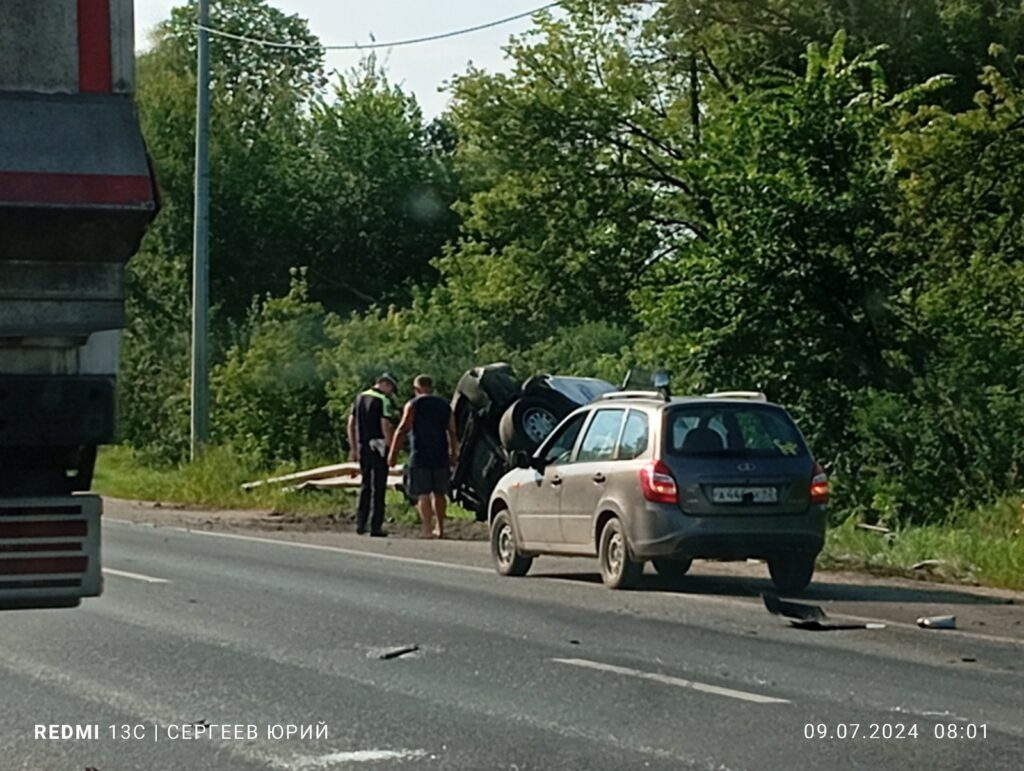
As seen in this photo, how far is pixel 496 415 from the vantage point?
2353 centimetres

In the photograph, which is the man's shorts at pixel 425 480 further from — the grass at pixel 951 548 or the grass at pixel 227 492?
the grass at pixel 951 548

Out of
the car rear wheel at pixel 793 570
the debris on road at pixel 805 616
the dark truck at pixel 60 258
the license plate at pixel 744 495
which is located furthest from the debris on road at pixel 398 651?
the dark truck at pixel 60 258

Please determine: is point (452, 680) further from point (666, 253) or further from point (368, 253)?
point (368, 253)

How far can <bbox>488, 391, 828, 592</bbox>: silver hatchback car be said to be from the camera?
1570 centimetres

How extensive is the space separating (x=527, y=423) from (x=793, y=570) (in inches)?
265

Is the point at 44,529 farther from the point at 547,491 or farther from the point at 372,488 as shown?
the point at 372,488

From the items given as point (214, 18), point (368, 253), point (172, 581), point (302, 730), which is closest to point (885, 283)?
point (172, 581)

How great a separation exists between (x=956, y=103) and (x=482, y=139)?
8182 mm

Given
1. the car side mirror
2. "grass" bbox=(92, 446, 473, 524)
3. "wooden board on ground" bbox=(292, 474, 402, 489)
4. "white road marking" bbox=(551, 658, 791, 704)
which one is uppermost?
the car side mirror

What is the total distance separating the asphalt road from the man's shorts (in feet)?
20.1

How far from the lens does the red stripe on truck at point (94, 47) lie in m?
4.83

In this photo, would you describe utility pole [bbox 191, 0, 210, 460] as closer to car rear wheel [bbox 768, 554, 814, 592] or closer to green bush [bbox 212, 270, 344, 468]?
green bush [bbox 212, 270, 344, 468]

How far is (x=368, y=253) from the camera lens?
54750 mm

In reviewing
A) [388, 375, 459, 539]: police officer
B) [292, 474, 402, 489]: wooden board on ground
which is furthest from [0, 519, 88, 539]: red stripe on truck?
[292, 474, 402, 489]: wooden board on ground
